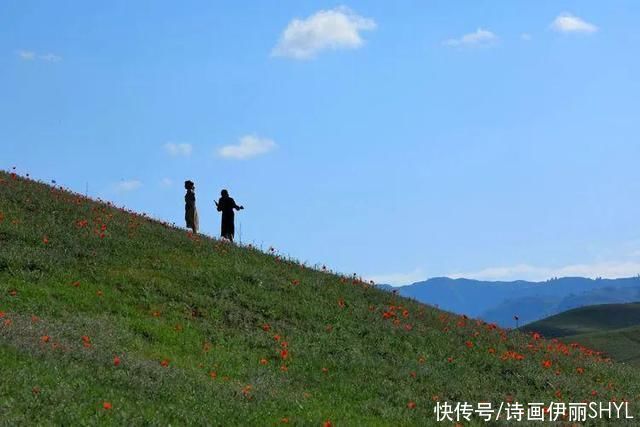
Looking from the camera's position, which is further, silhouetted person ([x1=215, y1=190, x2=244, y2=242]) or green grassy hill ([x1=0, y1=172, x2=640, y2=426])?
silhouetted person ([x1=215, y1=190, x2=244, y2=242])

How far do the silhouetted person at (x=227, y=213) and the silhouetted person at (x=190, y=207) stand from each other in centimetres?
102

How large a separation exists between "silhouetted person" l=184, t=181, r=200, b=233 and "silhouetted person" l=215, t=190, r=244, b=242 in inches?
40.2

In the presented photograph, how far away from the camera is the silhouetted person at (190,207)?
107ft

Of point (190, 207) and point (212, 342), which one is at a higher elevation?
A: point (190, 207)

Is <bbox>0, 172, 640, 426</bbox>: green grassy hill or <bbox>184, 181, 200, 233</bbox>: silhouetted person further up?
<bbox>184, 181, 200, 233</bbox>: silhouetted person

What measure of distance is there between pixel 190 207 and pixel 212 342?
44.6 ft

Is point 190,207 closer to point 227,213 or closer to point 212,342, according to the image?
point 227,213

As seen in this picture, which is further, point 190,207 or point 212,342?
point 190,207

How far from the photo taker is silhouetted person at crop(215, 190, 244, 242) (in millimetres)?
32531

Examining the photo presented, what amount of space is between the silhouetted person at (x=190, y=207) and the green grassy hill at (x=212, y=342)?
1799 millimetres

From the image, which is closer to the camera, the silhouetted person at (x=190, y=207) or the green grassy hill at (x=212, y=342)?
the green grassy hill at (x=212, y=342)

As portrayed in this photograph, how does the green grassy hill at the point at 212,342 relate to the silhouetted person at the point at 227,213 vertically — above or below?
below

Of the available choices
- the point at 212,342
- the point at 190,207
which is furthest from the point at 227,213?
the point at 212,342

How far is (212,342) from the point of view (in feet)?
65.0
